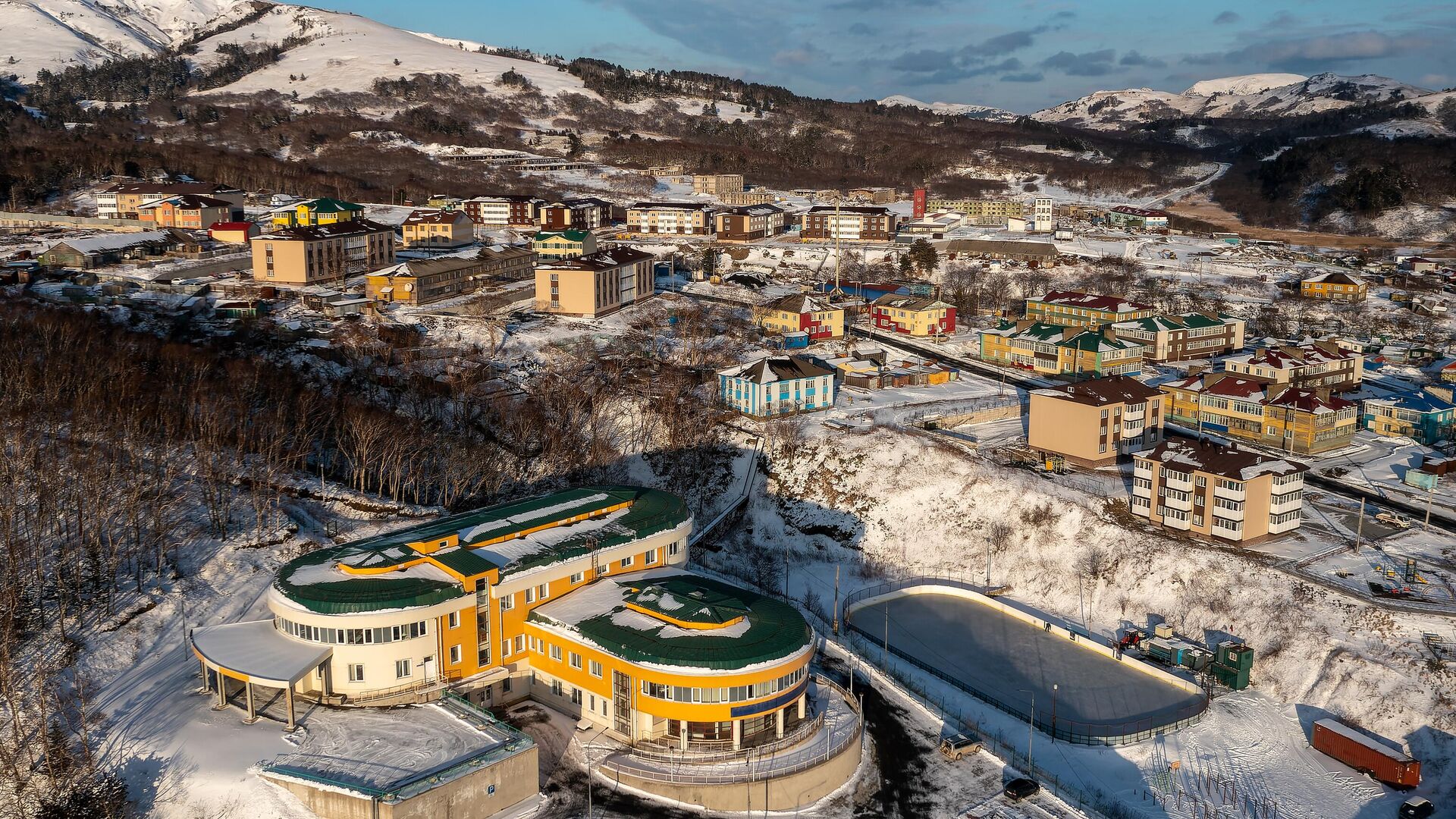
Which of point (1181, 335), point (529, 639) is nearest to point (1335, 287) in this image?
point (1181, 335)

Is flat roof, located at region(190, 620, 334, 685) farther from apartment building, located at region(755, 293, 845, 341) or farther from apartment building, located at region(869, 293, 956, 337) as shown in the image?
apartment building, located at region(869, 293, 956, 337)

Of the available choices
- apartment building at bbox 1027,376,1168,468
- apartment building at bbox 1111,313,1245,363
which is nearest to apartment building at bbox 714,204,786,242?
apartment building at bbox 1111,313,1245,363

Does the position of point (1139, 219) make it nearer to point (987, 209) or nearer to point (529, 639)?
point (987, 209)

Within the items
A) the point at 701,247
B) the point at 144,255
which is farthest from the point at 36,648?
the point at 701,247

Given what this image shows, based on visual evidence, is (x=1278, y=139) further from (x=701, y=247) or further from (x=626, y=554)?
(x=626, y=554)

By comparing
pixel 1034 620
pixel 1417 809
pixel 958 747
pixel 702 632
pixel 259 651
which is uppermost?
pixel 702 632

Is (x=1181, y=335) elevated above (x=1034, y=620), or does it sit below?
above
